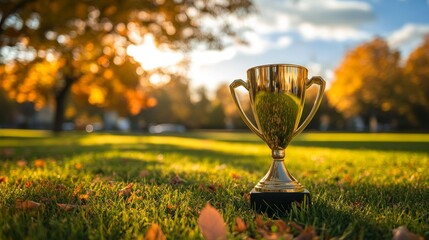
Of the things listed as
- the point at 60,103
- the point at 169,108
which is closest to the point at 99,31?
the point at 60,103

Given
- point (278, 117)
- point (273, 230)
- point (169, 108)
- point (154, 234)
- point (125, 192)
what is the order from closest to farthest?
point (154, 234)
point (273, 230)
point (278, 117)
point (125, 192)
point (169, 108)

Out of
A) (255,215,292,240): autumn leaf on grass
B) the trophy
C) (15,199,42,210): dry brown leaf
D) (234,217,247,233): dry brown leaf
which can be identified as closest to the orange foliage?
the trophy

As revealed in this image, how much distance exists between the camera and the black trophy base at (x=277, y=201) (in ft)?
6.97

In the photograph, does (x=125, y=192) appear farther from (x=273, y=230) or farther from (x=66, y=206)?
(x=273, y=230)

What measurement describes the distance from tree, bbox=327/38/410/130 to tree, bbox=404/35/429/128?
1.94 ft

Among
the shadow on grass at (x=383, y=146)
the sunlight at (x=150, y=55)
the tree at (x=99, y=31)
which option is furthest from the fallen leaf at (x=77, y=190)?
the sunlight at (x=150, y=55)

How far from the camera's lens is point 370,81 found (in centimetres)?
3325

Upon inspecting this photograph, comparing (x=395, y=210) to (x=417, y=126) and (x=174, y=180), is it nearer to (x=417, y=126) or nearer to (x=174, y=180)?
(x=174, y=180)

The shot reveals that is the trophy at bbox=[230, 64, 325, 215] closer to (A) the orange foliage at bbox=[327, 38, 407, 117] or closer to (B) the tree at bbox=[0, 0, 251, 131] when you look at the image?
(B) the tree at bbox=[0, 0, 251, 131]

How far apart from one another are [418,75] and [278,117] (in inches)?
1340

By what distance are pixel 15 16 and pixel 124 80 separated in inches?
203

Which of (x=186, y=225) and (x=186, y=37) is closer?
(x=186, y=225)

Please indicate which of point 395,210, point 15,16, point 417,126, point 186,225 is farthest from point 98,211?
point 417,126

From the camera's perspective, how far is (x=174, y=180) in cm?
329
